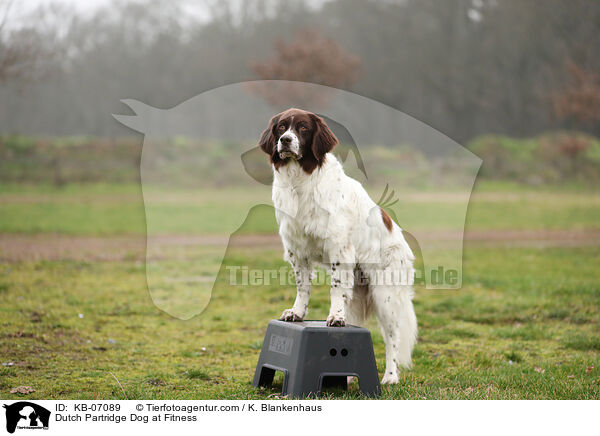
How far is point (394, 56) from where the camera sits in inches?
1889

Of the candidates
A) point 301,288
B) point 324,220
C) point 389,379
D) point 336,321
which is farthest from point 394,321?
point 324,220

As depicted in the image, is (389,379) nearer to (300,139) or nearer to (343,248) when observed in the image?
(343,248)

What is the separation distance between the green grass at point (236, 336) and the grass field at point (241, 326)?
18 mm

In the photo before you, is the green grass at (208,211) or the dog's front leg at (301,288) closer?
the dog's front leg at (301,288)

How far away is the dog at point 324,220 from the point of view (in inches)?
185

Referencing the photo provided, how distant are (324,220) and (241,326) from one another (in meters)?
3.36

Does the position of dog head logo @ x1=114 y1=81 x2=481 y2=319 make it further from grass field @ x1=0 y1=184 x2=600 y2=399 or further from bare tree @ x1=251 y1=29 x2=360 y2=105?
bare tree @ x1=251 y1=29 x2=360 y2=105

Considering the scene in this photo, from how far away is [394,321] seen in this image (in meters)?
5.32

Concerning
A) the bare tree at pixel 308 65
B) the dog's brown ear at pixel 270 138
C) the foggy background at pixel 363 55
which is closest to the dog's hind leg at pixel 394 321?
the dog's brown ear at pixel 270 138

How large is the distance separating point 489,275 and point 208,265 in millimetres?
4850

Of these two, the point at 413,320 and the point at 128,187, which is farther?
the point at 128,187

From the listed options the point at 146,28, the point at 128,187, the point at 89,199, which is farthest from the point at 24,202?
the point at 146,28

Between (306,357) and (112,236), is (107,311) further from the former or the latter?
(112,236)
